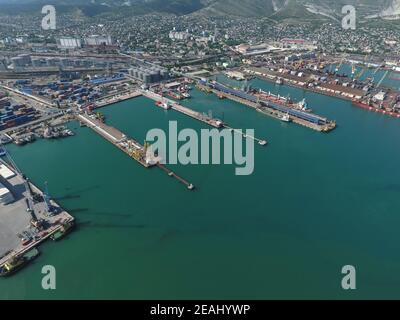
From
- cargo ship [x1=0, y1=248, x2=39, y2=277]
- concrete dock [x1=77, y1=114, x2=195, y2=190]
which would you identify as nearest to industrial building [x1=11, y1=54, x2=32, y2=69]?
concrete dock [x1=77, y1=114, x2=195, y2=190]

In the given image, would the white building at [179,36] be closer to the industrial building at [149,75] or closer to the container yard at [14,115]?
the industrial building at [149,75]

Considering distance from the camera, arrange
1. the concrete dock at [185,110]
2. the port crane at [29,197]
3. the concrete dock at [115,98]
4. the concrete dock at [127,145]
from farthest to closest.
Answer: the concrete dock at [115,98] → the concrete dock at [185,110] → the concrete dock at [127,145] → the port crane at [29,197]

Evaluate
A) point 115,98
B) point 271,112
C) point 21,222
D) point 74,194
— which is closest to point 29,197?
point 21,222

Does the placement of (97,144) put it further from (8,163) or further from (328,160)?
(328,160)

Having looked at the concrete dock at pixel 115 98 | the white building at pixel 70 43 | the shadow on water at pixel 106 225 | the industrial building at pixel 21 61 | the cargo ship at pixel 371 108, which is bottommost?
the shadow on water at pixel 106 225

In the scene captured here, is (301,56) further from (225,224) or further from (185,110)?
(225,224)

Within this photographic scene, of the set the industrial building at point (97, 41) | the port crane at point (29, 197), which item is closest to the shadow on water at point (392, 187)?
the port crane at point (29, 197)

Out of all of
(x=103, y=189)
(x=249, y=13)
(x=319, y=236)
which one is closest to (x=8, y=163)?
(x=103, y=189)
